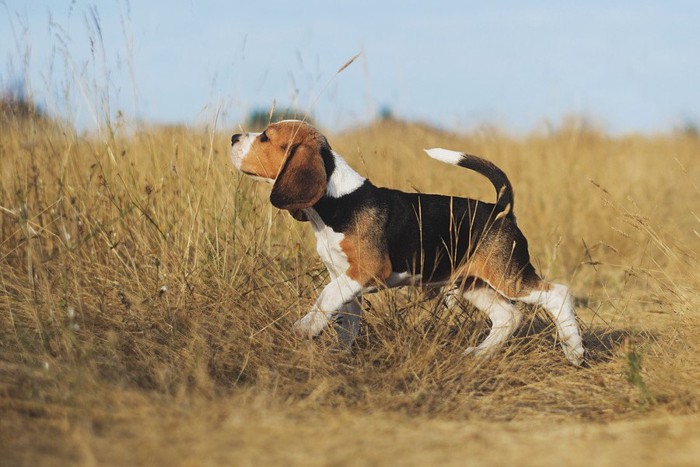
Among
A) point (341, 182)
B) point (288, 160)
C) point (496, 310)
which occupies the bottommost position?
point (496, 310)

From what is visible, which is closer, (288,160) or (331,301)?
(331,301)

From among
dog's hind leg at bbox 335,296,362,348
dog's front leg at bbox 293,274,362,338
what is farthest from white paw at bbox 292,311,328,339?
dog's hind leg at bbox 335,296,362,348

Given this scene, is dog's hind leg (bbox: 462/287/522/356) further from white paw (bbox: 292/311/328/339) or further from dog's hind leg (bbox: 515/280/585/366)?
white paw (bbox: 292/311/328/339)

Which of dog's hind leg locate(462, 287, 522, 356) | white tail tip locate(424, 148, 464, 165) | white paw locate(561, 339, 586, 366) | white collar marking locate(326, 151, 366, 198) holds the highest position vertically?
white tail tip locate(424, 148, 464, 165)

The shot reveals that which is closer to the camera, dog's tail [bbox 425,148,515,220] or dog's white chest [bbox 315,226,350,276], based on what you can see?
dog's white chest [bbox 315,226,350,276]

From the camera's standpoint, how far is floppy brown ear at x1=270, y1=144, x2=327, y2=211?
4.72 metres

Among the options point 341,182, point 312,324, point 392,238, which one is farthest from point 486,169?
point 312,324

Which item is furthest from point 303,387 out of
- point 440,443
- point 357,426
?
point 440,443

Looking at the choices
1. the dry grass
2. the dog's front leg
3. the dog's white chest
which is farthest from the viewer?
the dog's white chest

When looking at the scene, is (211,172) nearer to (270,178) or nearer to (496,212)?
(270,178)

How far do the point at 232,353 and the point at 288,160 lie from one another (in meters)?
1.06

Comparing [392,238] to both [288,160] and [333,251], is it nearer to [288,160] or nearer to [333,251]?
[333,251]

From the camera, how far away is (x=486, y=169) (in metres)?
5.27

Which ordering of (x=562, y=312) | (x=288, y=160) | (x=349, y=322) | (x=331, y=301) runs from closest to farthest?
(x=331, y=301), (x=288, y=160), (x=349, y=322), (x=562, y=312)
